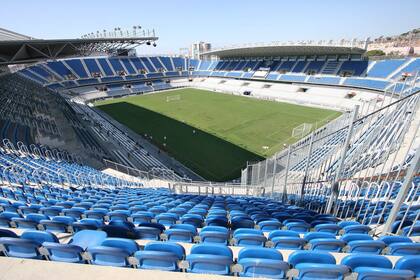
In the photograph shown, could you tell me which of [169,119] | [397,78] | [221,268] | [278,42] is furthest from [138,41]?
[397,78]

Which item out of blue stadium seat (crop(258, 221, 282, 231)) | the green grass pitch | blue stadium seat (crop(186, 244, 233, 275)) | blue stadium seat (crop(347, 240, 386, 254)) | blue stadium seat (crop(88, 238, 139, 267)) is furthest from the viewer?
the green grass pitch

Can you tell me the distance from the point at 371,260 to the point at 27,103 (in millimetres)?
28787

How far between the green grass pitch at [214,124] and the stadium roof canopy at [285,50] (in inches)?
472

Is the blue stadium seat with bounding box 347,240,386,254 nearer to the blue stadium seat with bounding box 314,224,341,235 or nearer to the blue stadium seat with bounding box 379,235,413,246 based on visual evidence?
the blue stadium seat with bounding box 379,235,413,246

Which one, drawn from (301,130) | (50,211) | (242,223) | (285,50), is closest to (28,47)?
(50,211)

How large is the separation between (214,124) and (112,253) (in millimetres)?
28066

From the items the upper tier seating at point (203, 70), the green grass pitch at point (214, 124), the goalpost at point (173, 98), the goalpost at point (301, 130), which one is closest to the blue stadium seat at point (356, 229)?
the green grass pitch at point (214, 124)

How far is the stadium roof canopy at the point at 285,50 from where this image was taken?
136 feet

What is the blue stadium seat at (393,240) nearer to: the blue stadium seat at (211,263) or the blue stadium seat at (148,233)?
the blue stadium seat at (211,263)

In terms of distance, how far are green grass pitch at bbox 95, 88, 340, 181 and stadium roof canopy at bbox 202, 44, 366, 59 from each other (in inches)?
472

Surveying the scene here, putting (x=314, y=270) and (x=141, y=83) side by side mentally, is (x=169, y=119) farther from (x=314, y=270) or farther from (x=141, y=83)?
(x=314, y=270)

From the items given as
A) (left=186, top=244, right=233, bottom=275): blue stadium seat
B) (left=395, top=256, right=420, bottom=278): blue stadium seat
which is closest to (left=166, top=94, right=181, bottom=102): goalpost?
(left=186, top=244, right=233, bottom=275): blue stadium seat

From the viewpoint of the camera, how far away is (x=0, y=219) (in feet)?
15.4

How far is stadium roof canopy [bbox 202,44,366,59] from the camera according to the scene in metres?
41.4
